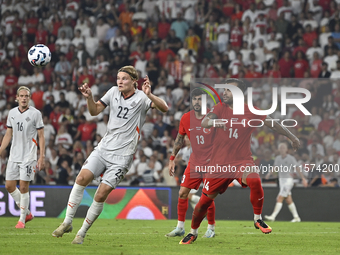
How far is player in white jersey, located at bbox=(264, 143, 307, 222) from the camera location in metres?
13.8

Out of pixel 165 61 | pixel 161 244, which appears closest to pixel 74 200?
pixel 161 244

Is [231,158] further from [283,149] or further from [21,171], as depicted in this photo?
[283,149]

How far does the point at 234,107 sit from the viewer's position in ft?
26.2

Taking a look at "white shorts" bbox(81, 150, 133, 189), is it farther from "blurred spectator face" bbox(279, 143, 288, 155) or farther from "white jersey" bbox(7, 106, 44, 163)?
"blurred spectator face" bbox(279, 143, 288, 155)

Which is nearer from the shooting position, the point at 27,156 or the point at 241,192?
the point at 27,156

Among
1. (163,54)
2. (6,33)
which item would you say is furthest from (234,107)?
(6,33)

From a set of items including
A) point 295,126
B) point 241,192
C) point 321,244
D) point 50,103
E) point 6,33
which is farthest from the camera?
point 6,33

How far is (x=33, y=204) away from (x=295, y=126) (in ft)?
25.3

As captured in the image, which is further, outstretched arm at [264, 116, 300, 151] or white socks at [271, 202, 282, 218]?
white socks at [271, 202, 282, 218]

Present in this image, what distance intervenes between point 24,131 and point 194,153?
11.8ft

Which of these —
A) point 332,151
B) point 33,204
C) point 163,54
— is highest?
point 163,54

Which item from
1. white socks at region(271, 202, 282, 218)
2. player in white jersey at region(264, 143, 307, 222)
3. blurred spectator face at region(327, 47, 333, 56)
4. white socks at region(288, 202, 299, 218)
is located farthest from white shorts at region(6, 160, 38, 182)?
blurred spectator face at region(327, 47, 333, 56)

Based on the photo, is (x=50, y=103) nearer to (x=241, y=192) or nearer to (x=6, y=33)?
(x=6, y=33)

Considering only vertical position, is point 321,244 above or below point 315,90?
below
